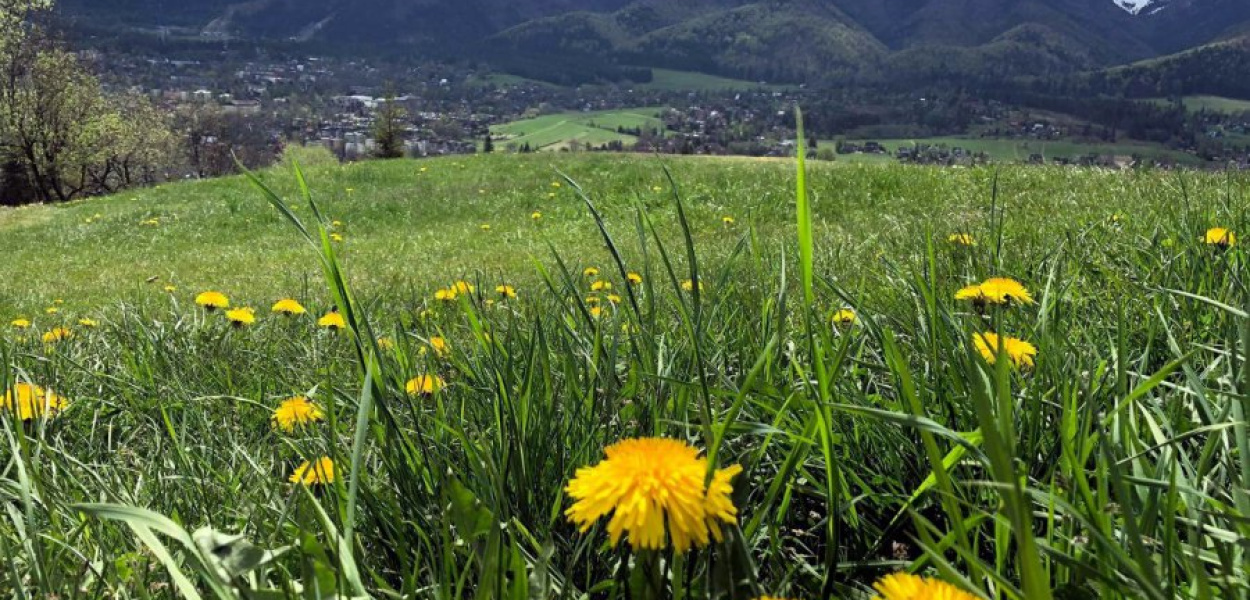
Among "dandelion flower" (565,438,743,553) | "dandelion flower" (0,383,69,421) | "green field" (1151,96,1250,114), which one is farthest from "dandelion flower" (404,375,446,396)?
"green field" (1151,96,1250,114)

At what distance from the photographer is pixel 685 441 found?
4.17 ft

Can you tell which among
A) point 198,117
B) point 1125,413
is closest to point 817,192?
point 1125,413

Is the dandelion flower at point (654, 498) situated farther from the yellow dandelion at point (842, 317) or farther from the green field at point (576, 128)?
the green field at point (576, 128)

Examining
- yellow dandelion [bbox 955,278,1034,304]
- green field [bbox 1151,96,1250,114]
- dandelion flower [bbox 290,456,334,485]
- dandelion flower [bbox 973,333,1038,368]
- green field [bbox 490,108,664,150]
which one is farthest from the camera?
green field [bbox 1151,96,1250,114]

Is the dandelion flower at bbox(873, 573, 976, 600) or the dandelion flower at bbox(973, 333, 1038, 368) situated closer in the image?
the dandelion flower at bbox(873, 573, 976, 600)

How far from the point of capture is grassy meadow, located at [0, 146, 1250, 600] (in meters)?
0.77

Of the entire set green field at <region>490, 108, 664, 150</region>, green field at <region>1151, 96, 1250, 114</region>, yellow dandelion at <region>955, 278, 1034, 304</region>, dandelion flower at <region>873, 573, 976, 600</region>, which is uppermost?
green field at <region>1151, 96, 1250, 114</region>

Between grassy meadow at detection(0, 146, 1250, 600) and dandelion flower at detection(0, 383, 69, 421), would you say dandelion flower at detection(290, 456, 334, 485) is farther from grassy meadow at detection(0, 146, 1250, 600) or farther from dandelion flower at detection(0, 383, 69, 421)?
dandelion flower at detection(0, 383, 69, 421)

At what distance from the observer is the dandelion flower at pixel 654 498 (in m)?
0.69

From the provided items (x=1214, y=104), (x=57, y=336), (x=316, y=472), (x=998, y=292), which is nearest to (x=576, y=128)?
(x=57, y=336)

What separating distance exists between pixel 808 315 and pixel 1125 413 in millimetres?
530

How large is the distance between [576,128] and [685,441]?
15124 centimetres

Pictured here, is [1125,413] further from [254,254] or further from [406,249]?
[254,254]

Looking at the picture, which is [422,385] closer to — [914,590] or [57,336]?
[914,590]
